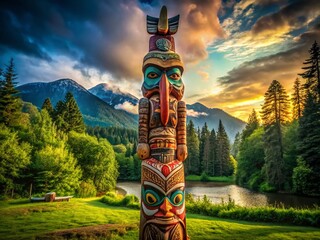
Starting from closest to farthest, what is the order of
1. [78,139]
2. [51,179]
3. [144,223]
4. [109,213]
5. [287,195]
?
[144,223] < [109,213] < [51,179] < [287,195] < [78,139]

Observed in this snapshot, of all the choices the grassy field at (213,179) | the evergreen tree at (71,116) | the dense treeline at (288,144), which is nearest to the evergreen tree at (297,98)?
the dense treeline at (288,144)

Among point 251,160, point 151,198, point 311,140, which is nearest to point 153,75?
point 151,198

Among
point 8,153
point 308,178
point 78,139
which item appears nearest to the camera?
point 8,153

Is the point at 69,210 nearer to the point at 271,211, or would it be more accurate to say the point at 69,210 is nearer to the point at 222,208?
the point at 222,208

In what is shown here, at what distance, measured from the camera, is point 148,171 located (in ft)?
22.7

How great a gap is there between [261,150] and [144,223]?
1686 inches

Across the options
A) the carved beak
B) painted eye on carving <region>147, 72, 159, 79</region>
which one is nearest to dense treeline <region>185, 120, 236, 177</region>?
painted eye on carving <region>147, 72, 159, 79</region>

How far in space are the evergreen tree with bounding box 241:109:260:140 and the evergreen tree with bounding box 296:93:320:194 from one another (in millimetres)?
30532

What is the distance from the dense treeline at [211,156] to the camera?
222ft

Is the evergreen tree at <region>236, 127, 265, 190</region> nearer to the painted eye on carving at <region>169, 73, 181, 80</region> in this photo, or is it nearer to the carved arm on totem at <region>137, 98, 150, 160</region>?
the painted eye on carving at <region>169, 73, 181, 80</region>

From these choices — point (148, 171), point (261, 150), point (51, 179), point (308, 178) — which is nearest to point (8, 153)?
point (51, 179)

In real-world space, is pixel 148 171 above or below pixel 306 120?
below

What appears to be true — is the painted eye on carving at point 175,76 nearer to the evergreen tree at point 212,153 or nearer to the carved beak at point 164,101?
the carved beak at point 164,101

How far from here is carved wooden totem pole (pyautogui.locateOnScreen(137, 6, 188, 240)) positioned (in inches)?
255
